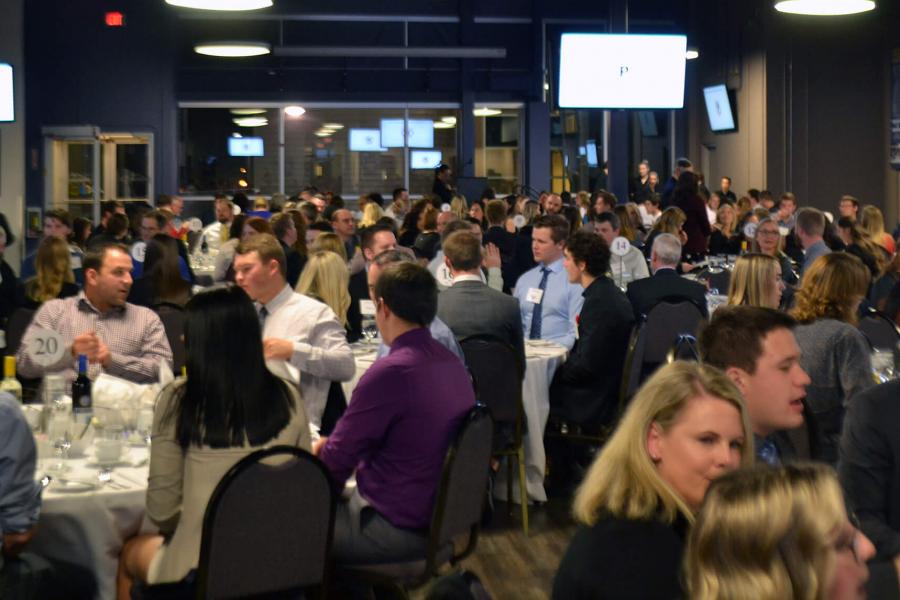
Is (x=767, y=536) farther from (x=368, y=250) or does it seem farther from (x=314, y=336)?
(x=368, y=250)

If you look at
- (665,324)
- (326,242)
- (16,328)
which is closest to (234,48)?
(326,242)

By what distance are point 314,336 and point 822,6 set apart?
1076 cm

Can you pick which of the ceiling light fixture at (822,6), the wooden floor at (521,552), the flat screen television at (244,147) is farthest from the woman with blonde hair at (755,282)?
the flat screen television at (244,147)

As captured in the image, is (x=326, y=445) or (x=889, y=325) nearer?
(x=326, y=445)

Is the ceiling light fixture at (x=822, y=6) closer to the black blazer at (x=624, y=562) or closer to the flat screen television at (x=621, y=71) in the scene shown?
the flat screen television at (x=621, y=71)

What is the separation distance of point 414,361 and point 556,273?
12.2ft

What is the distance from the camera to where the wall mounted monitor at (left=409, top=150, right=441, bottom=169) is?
21859mm

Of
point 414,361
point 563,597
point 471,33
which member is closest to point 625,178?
point 471,33

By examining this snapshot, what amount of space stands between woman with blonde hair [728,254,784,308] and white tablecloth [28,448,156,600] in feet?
10.2

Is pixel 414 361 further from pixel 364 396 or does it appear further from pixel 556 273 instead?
pixel 556 273

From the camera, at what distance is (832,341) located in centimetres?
481

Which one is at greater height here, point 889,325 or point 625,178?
point 625,178

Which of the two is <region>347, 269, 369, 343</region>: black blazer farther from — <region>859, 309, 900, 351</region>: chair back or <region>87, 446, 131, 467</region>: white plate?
<region>87, 446, 131, 467</region>: white plate

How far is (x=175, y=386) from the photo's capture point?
11.9 ft
